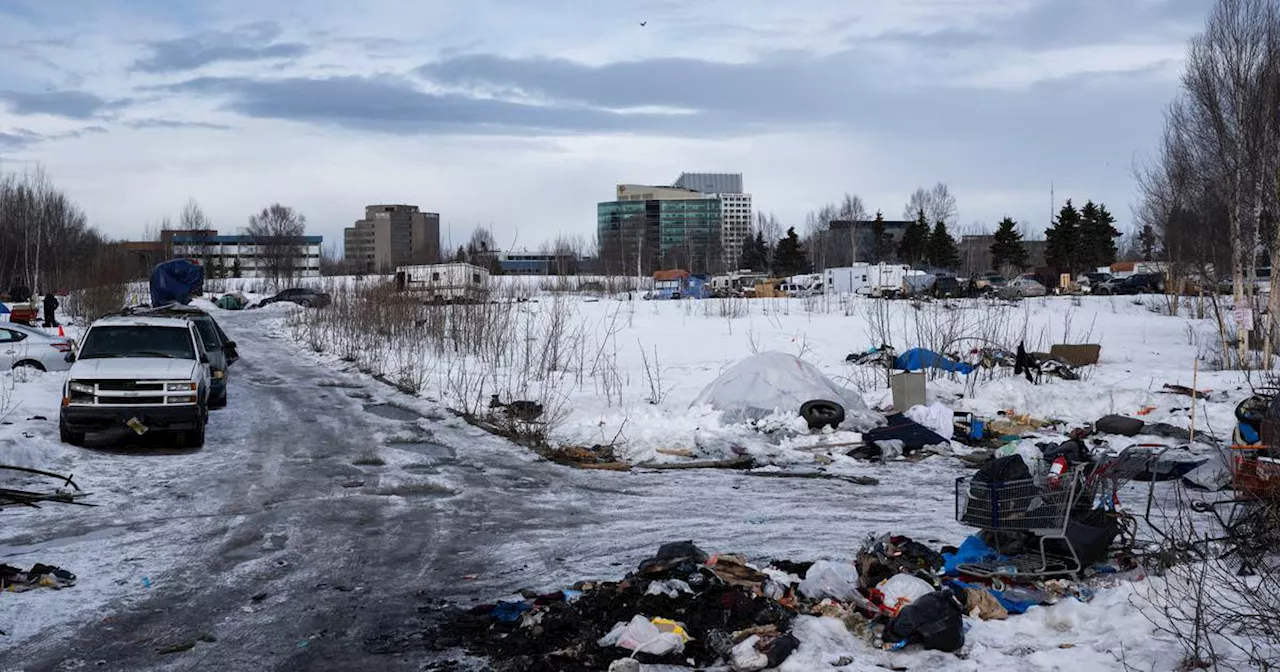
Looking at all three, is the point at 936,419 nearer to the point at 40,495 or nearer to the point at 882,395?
the point at 882,395

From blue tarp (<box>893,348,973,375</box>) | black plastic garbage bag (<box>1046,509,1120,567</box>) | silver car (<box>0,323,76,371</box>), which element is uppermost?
silver car (<box>0,323,76,371</box>)

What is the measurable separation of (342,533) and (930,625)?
607 cm

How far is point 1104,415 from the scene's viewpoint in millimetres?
18625

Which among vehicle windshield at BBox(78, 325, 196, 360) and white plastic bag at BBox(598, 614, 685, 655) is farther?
vehicle windshield at BBox(78, 325, 196, 360)

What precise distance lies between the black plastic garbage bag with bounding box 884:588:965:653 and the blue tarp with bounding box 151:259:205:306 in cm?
2951

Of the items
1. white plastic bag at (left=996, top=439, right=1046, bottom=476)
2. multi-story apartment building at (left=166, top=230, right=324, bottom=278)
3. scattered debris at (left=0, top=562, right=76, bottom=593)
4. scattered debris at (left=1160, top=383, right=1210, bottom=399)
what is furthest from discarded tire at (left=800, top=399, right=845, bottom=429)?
multi-story apartment building at (left=166, top=230, right=324, bottom=278)

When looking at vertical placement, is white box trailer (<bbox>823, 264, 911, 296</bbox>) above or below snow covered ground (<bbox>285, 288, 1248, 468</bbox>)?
above

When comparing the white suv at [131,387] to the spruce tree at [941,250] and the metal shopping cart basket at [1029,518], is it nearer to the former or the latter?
the metal shopping cart basket at [1029,518]

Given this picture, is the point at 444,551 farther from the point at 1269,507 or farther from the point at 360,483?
the point at 1269,507

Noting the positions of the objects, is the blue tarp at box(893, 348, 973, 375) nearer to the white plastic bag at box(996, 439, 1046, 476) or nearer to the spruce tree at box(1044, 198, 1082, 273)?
the white plastic bag at box(996, 439, 1046, 476)

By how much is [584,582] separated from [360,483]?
5.72 m

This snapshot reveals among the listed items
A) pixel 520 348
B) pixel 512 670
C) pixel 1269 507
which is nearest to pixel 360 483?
pixel 512 670

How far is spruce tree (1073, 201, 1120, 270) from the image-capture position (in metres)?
82.0

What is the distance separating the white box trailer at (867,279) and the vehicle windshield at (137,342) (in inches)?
1674
